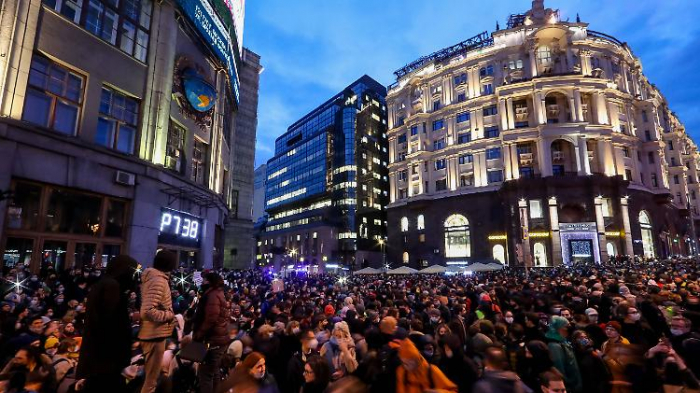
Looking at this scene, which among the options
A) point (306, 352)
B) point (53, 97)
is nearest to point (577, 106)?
point (306, 352)

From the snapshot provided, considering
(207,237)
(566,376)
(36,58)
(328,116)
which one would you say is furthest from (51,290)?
(328,116)

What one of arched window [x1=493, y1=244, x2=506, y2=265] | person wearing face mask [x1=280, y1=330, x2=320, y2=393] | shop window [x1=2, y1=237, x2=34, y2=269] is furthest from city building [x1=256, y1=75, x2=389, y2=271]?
person wearing face mask [x1=280, y1=330, x2=320, y2=393]

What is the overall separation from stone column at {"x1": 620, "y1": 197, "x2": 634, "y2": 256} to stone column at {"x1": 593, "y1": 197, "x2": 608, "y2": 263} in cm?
274

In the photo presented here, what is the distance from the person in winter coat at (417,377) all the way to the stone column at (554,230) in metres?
47.4

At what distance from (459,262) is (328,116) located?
202ft

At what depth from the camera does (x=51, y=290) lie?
468 inches

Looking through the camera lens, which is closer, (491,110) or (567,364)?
(567,364)

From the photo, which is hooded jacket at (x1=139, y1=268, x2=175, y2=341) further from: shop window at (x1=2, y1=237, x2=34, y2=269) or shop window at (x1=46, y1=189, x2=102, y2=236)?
shop window at (x1=46, y1=189, x2=102, y2=236)

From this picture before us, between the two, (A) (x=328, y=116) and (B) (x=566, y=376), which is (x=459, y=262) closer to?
(B) (x=566, y=376)

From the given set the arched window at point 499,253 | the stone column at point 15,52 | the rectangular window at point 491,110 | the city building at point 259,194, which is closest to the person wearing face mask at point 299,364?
the stone column at point 15,52

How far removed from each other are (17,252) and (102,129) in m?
6.19

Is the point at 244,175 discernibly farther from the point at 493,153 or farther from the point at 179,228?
the point at 493,153

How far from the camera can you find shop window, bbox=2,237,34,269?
13227mm

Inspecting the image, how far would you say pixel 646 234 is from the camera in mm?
49438
